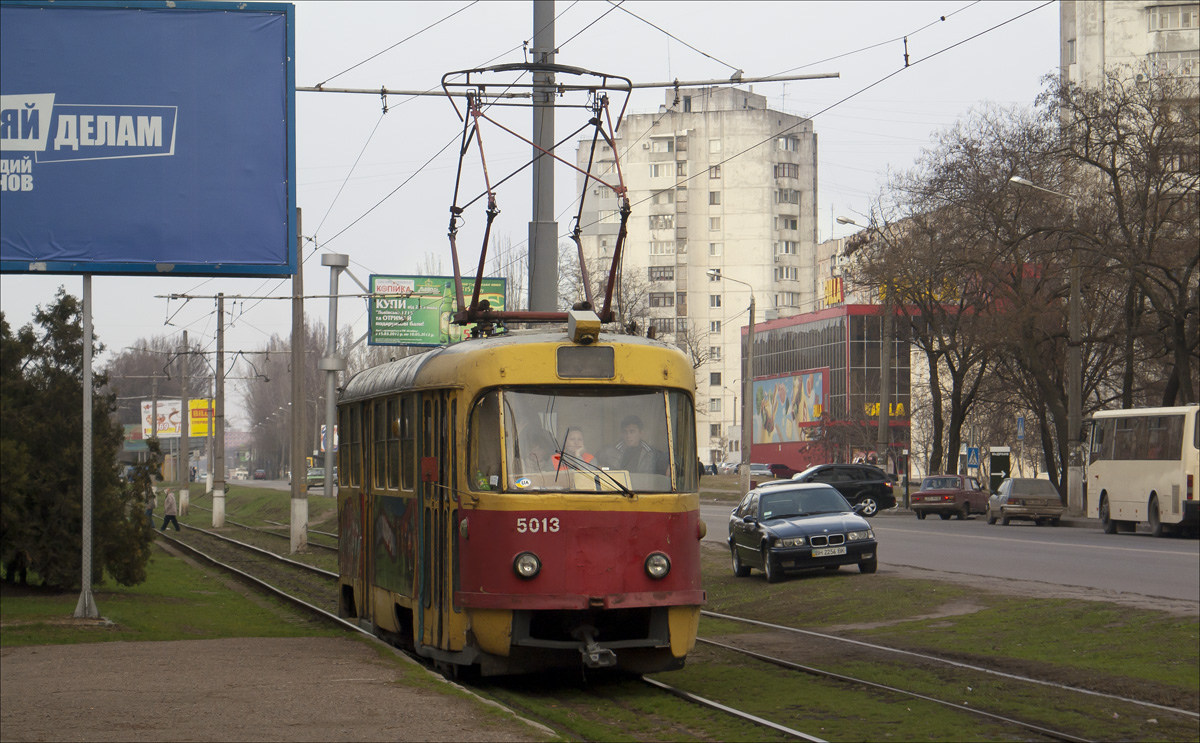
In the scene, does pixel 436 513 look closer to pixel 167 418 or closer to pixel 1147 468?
pixel 1147 468

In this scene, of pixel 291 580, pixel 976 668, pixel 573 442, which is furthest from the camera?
pixel 291 580

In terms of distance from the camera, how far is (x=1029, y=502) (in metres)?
40.9

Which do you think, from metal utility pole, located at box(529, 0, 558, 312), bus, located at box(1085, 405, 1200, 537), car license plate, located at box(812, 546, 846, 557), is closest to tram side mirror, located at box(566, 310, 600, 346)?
metal utility pole, located at box(529, 0, 558, 312)

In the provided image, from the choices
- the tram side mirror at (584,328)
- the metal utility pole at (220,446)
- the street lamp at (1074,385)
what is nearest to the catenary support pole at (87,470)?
the tram side mirror at (584,328)

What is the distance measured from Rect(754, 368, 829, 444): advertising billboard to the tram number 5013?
83410mm

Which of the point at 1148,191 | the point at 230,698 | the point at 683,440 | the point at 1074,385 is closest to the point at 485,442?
the point at 683,440

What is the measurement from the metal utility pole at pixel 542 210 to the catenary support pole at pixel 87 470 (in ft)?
18.0

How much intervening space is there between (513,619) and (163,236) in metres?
9.16

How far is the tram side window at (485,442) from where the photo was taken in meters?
11.2

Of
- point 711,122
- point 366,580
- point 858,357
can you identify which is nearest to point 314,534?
point 366,580

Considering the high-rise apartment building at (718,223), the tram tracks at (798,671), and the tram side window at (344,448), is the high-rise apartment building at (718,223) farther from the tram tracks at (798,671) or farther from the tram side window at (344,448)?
the tram side window at (344,448)

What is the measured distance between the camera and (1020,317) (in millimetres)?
45312

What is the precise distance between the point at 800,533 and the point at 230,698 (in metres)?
12.2

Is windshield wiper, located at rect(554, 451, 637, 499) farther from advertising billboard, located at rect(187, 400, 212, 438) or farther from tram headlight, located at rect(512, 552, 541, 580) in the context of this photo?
advertising billboard, located at rect(187, 400, 212, 438)
